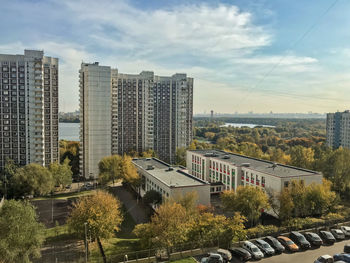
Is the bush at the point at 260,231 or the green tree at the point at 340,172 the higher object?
the green tree at the point at 340,172

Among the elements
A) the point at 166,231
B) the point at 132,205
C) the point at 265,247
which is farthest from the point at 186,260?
the point at 132,205

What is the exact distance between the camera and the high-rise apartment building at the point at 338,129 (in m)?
69.6

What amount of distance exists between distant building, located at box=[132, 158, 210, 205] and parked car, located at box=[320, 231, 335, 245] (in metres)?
10.0

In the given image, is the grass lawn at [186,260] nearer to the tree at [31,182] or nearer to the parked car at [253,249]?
the parked car at [253,249]

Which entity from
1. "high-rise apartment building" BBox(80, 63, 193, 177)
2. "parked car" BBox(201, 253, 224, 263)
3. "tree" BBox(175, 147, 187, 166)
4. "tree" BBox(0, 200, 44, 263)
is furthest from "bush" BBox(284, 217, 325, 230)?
"high-rise apartment building" BBox(80, 63, 193, 177)

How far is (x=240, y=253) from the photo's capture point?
17281mm

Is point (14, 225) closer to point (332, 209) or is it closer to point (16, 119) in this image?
point (332, 209)

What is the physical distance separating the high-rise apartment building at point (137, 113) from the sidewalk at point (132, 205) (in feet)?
40.9

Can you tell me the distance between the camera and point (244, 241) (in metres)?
18.8

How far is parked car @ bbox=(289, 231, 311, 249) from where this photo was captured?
60.6 ft

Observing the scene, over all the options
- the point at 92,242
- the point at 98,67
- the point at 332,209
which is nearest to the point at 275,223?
the point at 332,209

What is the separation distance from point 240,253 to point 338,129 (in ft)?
222

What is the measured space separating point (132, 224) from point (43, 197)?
17.8 metres

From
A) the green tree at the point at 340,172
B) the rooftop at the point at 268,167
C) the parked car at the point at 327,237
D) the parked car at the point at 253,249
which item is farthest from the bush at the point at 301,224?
the green tree at the point at 340,172
